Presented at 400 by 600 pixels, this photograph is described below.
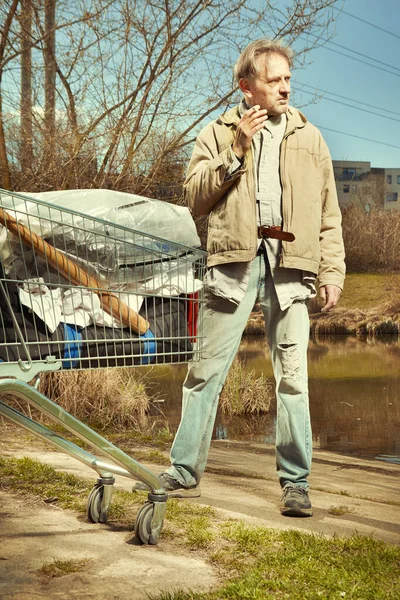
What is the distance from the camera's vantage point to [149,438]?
652 centimetres

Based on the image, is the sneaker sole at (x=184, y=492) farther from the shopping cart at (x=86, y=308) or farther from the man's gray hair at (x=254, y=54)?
the man's gray hair at (x=254, y=54)

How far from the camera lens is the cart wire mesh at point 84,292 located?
2852mm

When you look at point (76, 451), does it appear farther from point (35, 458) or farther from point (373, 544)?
point (35, 458)

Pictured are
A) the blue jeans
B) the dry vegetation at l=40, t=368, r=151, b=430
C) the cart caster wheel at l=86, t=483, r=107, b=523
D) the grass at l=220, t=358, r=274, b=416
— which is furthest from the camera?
the grass at l=220, t=358, r=274, b=416

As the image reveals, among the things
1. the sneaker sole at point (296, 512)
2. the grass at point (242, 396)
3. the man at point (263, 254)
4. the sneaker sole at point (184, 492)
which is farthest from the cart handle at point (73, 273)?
the grass at point (242, 396)

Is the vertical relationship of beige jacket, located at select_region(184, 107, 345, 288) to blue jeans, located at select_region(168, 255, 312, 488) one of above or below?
above

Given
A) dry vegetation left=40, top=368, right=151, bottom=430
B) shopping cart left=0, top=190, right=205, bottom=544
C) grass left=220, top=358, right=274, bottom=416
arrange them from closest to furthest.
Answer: shopping cart left=0, top=190, right=205, bottom=544 < dry vegetation left=40, top=368, right=151, bottom=430 < grass left=220, top=358, right=274, bottom=416

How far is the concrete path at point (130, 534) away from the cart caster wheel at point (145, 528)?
4cm

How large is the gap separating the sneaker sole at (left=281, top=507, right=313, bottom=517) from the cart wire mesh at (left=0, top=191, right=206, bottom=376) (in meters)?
0.87

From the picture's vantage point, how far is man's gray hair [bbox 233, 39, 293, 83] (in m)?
3.58

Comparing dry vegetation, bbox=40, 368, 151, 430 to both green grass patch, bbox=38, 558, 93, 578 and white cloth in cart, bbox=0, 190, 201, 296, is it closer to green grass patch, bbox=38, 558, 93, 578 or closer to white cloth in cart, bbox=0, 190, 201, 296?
white cloth in cart, bbox=0, 190, 201, 296

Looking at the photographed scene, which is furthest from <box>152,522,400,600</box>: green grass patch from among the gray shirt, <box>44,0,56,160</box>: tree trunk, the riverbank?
the riverbank

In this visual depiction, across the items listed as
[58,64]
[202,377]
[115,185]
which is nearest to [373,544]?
[202,377]

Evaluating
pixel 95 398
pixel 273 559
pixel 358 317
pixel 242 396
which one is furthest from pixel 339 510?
pixel 358 317
